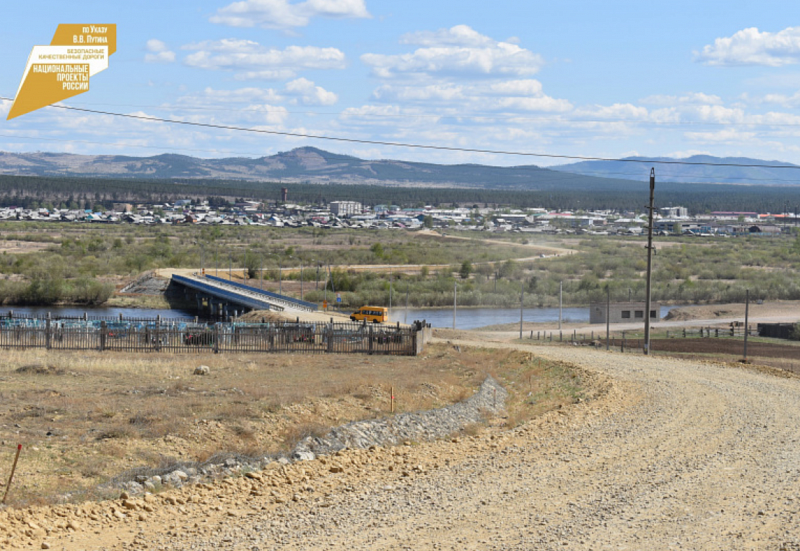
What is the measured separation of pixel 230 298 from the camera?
273 feet

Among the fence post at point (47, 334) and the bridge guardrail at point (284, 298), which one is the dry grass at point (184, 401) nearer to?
the fence post at point (47, 334)

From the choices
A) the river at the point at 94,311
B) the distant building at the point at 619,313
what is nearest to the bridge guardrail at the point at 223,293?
the river at the point at 94,311

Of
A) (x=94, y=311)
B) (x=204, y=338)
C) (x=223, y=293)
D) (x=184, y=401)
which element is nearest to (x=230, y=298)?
(x=223, y=293)

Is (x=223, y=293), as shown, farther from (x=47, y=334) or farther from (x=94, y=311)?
(x=47, y=334)

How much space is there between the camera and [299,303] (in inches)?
3002

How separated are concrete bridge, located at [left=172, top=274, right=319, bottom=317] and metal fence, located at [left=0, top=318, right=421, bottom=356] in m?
34.5

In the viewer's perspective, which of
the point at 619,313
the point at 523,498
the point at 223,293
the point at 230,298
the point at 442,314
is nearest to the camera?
the point at 523,498

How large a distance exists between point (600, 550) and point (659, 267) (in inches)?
4836

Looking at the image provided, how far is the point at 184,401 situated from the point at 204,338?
15661 mm

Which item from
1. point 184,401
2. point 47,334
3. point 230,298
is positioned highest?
point 184,401

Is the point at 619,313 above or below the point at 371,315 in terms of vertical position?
below

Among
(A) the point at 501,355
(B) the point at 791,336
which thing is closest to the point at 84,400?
(A) the point at 501,355

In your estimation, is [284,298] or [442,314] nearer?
[284,298]

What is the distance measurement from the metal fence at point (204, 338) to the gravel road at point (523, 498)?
1642 centimetres
